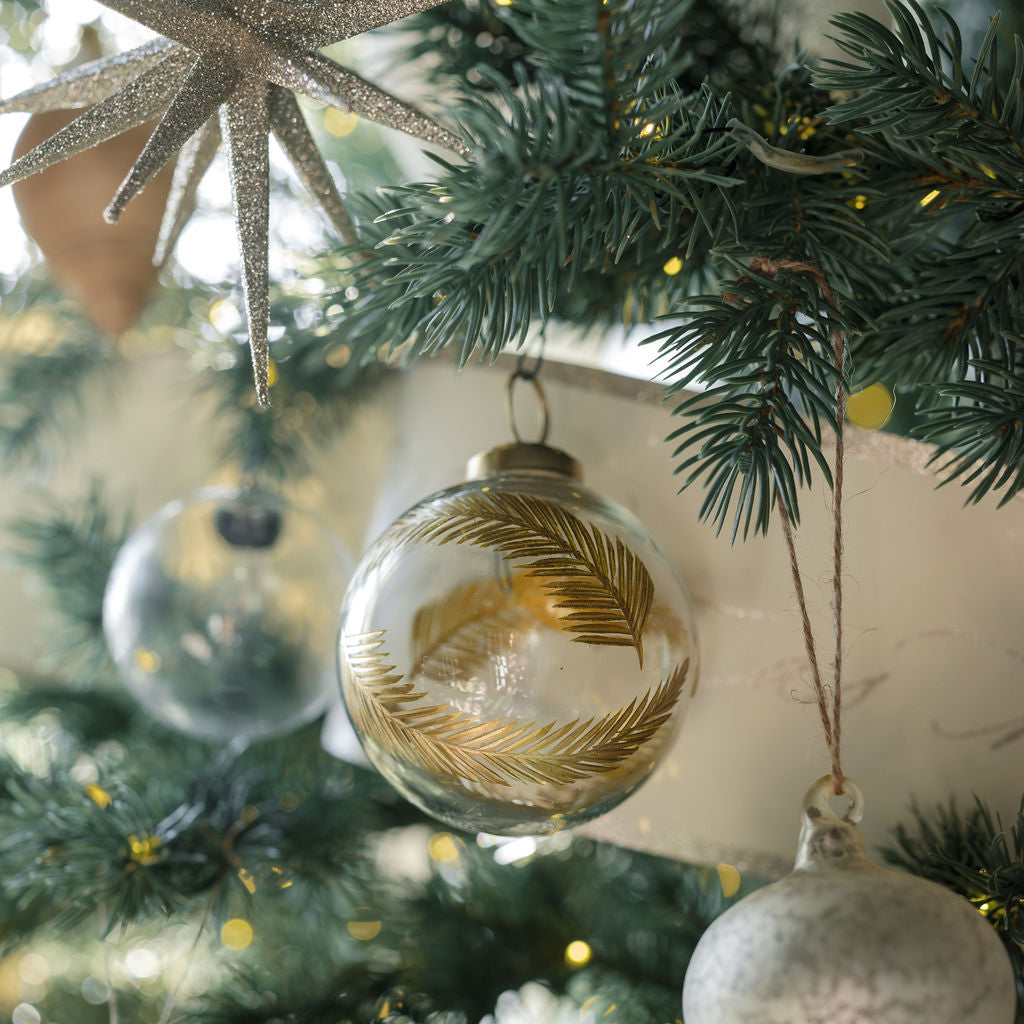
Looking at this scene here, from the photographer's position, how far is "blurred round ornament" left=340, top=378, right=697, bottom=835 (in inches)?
13.5

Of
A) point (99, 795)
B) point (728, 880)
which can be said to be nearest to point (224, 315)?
point (99, 795)

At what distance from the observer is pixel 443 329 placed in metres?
0.34

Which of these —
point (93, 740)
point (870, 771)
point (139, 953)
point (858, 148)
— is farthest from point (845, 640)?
point (139, 953)

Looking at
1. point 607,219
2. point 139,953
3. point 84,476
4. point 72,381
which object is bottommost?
point 139,953

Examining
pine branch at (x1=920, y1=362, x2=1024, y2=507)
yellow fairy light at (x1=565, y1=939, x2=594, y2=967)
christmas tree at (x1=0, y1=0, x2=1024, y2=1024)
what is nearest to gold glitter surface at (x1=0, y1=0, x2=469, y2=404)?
christmas tree at (x1=0, y1=0, x2=1024, y2=1024)

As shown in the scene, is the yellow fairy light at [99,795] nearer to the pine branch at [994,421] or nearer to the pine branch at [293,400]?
the pine branch at [293,400]

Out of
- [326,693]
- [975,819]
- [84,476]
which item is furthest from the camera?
→ [84,476]

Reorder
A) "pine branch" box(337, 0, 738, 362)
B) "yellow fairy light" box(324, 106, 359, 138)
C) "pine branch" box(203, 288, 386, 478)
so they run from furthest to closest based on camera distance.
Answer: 1. "yellow fairy light" box(324, 106, 359, 138)
2. "pine branch" box(203, 288, 386, 478)
3. "pine branch" box(337, 0, 738, 362)

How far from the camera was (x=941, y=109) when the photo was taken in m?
0.30

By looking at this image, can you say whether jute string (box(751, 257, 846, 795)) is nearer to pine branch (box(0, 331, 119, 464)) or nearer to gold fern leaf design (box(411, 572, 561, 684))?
gold fern leaf design (box(411, 572, 561, 684))

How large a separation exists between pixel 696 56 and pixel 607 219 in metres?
0.21

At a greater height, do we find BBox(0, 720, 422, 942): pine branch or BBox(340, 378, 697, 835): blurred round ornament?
BBox(340, 378, 697, 835): blurred round ornament

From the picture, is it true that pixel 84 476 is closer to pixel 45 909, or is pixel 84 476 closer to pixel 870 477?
pixel 45 909

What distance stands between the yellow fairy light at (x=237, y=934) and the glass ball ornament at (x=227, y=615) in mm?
211
